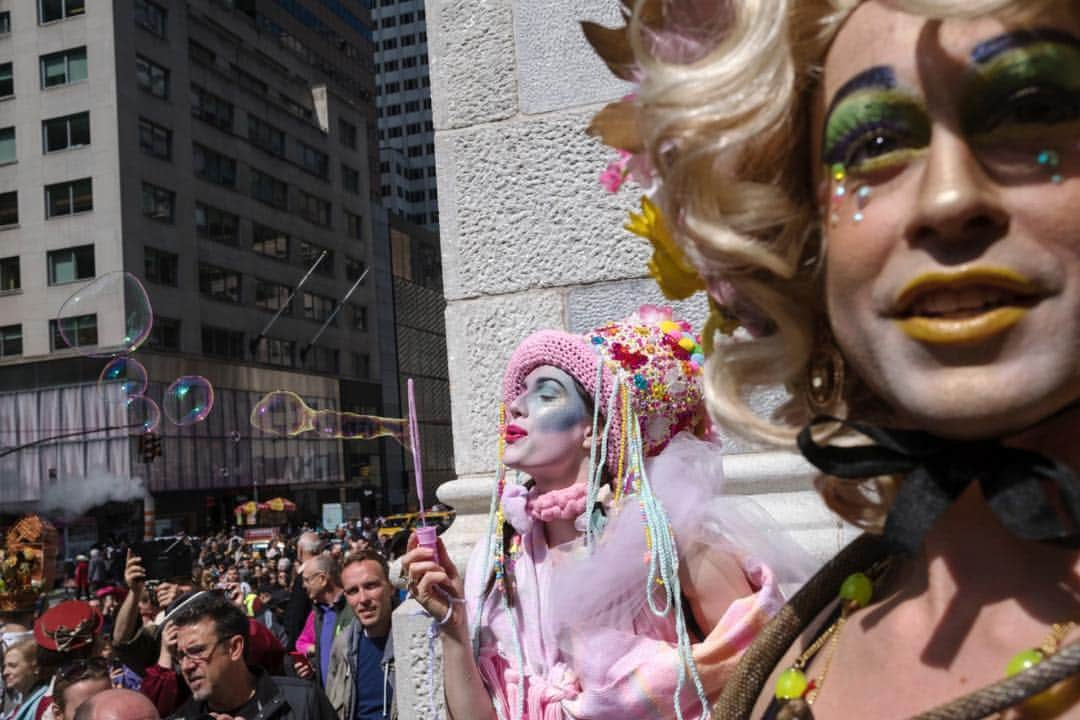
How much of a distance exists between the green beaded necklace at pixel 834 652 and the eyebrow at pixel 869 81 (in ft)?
1.69

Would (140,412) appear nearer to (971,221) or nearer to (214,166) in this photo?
(214,166)

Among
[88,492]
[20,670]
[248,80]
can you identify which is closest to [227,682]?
[20,670]

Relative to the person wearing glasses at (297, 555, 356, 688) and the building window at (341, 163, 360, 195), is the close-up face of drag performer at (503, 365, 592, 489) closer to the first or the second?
the person wearing glasses at (297, 555, 356, 688)

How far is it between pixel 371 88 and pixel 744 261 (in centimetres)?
6058

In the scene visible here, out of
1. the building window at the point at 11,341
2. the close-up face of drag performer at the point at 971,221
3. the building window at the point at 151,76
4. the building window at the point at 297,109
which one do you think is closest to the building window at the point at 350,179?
the building window at the point at 297,109

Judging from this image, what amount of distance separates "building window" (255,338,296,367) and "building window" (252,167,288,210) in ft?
18.6

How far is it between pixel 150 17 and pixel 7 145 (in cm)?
664

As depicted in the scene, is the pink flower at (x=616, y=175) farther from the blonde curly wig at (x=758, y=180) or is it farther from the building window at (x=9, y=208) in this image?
the building window at (x=9, y=208)

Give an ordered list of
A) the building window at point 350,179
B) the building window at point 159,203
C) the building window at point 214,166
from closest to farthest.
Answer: the building window at point 159,203
the building window at point 214,166
the building window at point 350,179

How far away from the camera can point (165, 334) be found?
36.9 metres

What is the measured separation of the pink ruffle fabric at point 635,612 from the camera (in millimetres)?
2346

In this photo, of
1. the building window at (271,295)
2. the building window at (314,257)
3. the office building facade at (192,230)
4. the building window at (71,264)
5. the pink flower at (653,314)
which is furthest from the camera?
the building window at (314,257)

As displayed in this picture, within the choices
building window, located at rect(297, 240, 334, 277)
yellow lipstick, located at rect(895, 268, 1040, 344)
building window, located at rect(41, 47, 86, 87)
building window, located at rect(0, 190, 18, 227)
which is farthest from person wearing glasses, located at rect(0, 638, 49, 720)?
building window, located at rect(297, 240, 334, 277)

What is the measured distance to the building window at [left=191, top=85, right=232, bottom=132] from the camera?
3959cm
